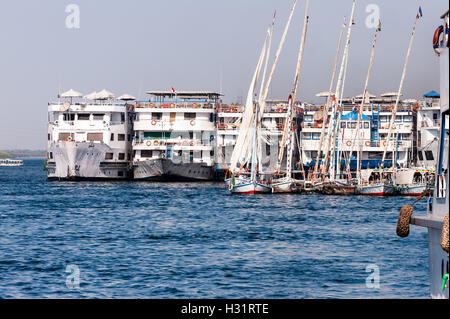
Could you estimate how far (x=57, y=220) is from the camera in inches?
1791

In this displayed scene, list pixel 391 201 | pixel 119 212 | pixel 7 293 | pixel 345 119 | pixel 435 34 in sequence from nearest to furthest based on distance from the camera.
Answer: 1. pixel 435 34
2. pixel 7 293
3. pixel 119 212
4. pixel 391 201
5. pixel 345 119

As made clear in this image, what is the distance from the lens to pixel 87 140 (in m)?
100

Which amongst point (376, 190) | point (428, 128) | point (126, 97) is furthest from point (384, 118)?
point (376, 190)

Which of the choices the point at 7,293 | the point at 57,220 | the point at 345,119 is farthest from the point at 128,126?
the point at 7,293

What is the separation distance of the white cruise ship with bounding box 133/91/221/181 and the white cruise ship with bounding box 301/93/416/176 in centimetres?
1354

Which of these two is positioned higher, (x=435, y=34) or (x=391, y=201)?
(x=435, y=34)

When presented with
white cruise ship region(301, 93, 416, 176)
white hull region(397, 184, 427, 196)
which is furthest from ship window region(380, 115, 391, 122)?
white hull region(397, 184, 427, 196)

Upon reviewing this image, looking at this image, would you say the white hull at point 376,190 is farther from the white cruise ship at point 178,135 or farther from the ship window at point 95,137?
the ship window at point 95,137

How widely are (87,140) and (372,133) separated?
3832 cm

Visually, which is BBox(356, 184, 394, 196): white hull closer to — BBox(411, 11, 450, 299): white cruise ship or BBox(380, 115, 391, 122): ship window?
BBox(380, 115, 391, 122): ship window

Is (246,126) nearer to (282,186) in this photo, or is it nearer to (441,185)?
(282,186)

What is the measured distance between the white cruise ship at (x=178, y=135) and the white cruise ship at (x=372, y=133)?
1354cm
